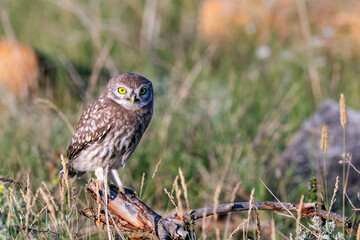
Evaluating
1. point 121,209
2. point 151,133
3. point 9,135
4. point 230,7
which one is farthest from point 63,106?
point 121,209

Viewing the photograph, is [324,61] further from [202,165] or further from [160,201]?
[160,201]

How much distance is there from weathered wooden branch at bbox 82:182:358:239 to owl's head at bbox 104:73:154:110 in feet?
2.79

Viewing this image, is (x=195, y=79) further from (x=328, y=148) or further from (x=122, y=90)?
(x=122, y=90)

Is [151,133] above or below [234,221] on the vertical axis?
above

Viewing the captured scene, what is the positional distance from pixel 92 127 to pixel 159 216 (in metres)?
1.11

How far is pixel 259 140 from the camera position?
4.79 metres

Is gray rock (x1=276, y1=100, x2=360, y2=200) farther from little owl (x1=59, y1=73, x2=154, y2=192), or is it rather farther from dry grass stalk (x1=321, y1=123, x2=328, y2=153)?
dry grass stalk (x1=321, y1=123, x2=328, y2=153)

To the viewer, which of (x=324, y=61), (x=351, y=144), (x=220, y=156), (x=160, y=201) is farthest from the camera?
(x=324, y=61)

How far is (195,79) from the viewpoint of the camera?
18.9 ft

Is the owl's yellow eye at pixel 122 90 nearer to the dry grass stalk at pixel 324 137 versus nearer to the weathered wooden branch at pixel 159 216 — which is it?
the weathered wooden branch at pixel 159 216

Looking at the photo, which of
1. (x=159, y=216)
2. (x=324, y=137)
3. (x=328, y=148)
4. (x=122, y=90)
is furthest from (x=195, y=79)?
(x=324, y=137)

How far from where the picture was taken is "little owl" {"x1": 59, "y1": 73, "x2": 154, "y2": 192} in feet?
10.9

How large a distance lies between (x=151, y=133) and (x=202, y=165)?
2.28 feet

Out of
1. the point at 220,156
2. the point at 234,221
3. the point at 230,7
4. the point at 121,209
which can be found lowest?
the point at 234,221
